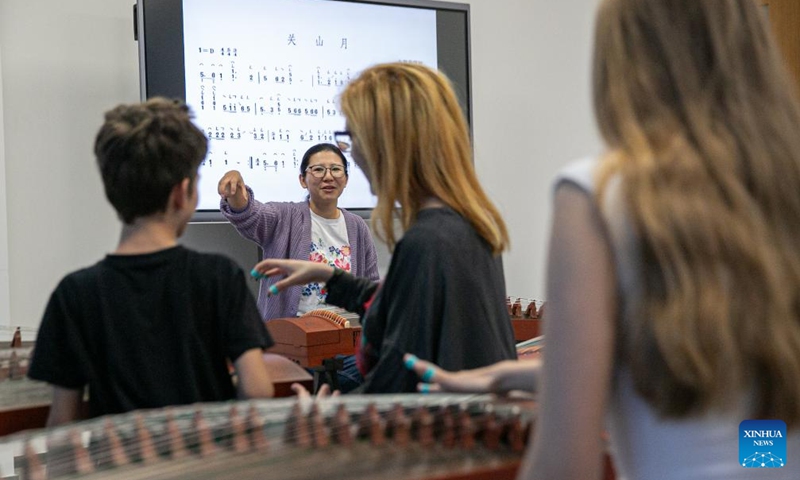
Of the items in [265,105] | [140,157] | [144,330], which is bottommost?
[144,330]

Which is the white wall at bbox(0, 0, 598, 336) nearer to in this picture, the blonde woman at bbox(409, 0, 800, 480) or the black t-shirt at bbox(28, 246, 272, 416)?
the black t-shirt at bbox(28, 246, 272, 416)

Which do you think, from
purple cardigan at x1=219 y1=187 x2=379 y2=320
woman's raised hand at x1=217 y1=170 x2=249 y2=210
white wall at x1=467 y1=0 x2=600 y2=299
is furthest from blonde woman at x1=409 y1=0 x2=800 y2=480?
white wall at x1=467 y1=0 x2=600 y2=299

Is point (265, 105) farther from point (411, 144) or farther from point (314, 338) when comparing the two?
point (411, 144)

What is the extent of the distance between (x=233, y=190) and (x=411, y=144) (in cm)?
200

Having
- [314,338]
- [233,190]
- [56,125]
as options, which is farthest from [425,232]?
[56,125]

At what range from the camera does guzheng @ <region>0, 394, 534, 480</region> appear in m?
1.02

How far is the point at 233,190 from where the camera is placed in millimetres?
3467

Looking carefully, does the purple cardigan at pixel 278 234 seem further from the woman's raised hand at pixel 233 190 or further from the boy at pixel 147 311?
the boy at pixel 147 311

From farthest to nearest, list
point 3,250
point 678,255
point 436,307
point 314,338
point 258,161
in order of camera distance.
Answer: point 258,161 → point 3,250 → point 314,338 → point 436,307 → point 678,255

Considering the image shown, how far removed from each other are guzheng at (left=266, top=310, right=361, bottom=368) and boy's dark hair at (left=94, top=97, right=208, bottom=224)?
1.33m

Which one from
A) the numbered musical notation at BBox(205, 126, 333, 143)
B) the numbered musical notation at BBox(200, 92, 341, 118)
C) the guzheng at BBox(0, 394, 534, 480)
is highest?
the numbered musical notation at BBox(200, 92, 341, 118)

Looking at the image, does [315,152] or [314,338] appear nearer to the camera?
[314,338]

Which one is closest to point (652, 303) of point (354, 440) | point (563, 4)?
point (354, 440)

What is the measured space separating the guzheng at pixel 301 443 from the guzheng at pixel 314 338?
59.6 inches
